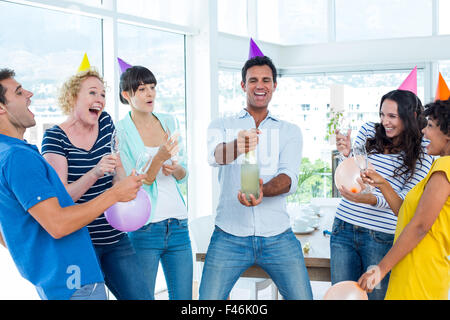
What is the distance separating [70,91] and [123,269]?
A: 73 centimetres

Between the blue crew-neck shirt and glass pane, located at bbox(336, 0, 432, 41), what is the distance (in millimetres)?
4678

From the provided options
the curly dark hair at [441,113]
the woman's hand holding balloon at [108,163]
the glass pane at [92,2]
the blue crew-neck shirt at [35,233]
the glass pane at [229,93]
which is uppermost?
the glass pane at [92,2]

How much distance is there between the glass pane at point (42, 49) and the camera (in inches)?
114

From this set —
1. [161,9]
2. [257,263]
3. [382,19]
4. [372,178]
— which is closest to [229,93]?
[161,9]

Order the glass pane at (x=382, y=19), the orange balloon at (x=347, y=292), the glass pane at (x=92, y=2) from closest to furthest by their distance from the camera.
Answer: the orange balloon at (x=347, y=292)
the glass pane at (x=92, y=2)
the glass pane at (x=382, y=19)

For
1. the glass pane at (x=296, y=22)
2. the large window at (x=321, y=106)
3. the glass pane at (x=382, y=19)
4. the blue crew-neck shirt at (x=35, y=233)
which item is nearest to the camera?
the blue crew-neck shirt at (x=35, y=233)

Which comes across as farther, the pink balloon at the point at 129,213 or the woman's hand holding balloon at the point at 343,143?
the woman's hand holding balloon at the point at 343,143

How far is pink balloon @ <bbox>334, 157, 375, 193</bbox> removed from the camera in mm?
1904

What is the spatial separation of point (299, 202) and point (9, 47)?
3.70 meters

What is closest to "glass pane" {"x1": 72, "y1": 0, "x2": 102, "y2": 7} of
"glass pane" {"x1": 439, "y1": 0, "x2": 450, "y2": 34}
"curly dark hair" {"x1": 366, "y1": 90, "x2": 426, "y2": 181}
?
"curly dark hair" {"x1": 366, "y1": 90, "x2": 426, "y2": 181}

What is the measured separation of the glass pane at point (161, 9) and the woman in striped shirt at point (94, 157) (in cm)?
200

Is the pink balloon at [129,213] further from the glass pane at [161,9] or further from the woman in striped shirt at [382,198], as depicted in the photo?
the glass pane at [161,9]

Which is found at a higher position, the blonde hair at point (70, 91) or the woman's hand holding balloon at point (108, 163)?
the blonde hair at point (70, 91)

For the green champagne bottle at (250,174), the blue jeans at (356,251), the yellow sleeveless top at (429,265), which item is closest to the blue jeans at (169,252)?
the green champagne bottle at (250,174)
